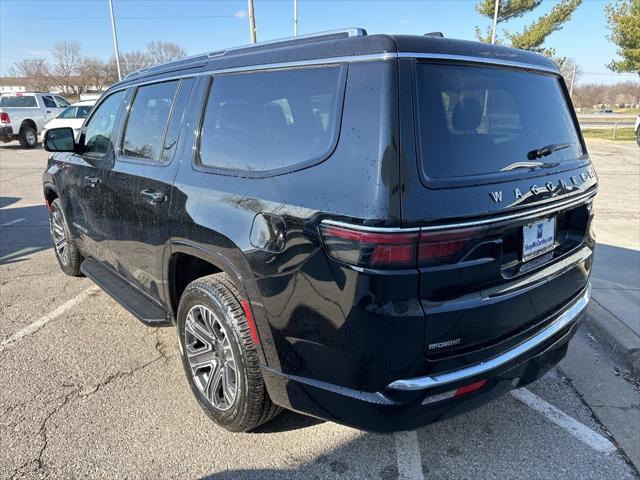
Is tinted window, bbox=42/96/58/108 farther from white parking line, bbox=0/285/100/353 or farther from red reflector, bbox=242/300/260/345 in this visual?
red reflector, bbox=242/300/260/345

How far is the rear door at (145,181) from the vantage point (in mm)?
2855

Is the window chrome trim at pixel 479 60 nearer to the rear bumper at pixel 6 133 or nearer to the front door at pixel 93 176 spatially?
the front door at pixel 93 176

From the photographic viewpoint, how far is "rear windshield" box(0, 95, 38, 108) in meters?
18.0

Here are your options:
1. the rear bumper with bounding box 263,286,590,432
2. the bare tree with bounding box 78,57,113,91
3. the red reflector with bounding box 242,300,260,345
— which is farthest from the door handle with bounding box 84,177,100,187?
the bare tree with bounding box 78,57,113,91

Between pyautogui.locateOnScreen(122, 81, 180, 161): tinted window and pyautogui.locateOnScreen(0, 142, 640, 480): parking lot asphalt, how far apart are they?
4.79 feet

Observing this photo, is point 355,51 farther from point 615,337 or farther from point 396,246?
point 615,337

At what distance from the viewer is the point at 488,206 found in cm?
191

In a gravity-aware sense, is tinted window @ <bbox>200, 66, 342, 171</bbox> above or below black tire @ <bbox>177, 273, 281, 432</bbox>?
above

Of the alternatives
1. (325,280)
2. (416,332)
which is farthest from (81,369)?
(416,332)

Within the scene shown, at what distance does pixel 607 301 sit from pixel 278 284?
137 inches

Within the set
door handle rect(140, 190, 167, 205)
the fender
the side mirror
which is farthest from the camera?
the side mirror

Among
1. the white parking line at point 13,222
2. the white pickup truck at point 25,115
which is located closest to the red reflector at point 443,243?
the white parking line at point 13,222

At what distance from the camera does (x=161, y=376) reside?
10.5 ft

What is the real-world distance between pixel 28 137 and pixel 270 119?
65.9 ft
